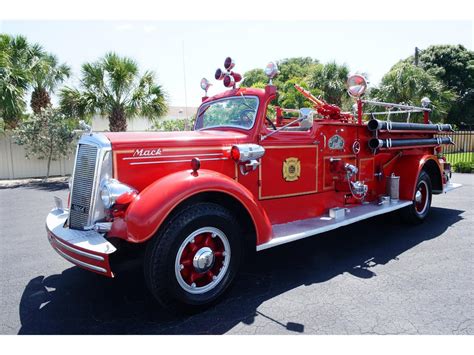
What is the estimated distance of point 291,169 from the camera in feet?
13.8

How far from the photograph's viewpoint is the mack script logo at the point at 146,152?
3.24m

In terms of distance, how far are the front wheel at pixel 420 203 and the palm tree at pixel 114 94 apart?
9.51 metres

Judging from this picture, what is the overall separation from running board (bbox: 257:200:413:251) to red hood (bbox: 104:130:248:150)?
1.08 metres

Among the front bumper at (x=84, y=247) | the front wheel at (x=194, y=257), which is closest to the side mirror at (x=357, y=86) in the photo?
the front wheel at (x=194, y=257)

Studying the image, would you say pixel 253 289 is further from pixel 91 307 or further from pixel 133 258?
pixel 91 307

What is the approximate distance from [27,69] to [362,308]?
14.4m

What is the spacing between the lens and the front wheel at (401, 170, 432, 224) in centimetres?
576

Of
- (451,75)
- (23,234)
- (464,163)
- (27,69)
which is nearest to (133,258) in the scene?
(23,234)

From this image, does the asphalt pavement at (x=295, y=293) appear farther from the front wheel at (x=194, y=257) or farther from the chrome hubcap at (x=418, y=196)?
the chrome hubcap at (x=418, y=196)

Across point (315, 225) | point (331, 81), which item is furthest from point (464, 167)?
point (315, 225)

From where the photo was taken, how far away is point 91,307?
320 cm

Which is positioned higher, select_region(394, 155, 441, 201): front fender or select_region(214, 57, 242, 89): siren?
select_region(214, 57, 242, 89): siren

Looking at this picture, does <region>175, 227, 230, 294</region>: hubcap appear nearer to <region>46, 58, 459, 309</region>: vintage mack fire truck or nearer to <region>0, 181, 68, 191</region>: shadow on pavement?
<region>46, 58, 459, 309</region>: vintage mack fire truck

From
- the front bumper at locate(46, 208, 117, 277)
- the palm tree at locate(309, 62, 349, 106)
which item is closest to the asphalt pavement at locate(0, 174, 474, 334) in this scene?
the front bumper at locate(46, 208, 117, 277)
